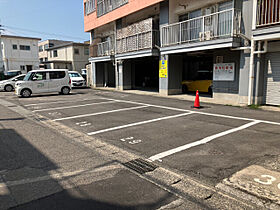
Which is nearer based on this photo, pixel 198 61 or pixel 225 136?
pixel 225 136

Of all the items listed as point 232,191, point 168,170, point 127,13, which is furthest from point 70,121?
point 127,13

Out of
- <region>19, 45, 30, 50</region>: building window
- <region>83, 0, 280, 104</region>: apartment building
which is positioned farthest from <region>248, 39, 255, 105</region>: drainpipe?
<region>19, 45, 30, 50</region>: building window

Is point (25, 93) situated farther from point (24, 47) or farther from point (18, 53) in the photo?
point (24, 47)

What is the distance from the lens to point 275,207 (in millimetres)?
2896

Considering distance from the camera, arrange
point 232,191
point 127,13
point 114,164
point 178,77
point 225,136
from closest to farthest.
Answer: point 232,191, point 114,164, point 225,136, point 178,77, point 127,13

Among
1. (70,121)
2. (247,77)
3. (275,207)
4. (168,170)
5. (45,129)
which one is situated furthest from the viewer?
(247,77)

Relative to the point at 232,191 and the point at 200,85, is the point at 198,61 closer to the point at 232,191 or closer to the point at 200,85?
the point at 200,85

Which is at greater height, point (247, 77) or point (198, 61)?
point (198, 61)

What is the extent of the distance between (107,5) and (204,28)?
11.9 m

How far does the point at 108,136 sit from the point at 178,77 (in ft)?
35.7

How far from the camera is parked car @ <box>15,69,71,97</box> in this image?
1569cm

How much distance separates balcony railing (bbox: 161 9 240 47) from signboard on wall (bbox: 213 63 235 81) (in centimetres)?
157

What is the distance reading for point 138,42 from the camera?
17.2 metres

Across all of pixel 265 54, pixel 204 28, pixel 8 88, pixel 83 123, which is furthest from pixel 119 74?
pixel 83 123
